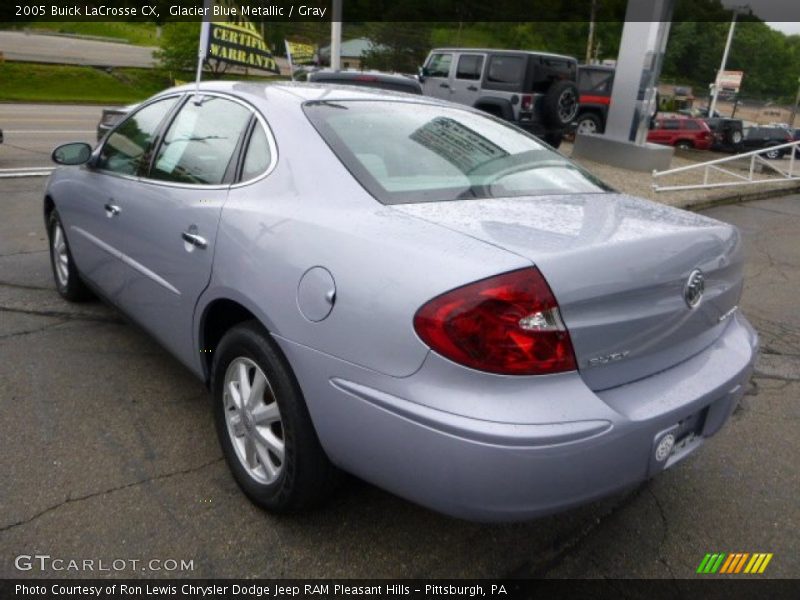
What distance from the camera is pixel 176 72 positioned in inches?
1242

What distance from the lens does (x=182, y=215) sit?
281 cm

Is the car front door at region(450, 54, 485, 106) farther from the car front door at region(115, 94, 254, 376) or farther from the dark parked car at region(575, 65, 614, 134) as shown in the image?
the car front door at region(115, 94, 254, 376)

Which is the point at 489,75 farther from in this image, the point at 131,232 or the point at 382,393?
the point at 382,393

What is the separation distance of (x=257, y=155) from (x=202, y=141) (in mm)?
500

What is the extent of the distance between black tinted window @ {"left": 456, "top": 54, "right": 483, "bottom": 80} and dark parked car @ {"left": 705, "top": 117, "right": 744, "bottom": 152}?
18.2 m

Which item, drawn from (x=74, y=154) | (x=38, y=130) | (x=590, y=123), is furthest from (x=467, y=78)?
(x=74, y=154)

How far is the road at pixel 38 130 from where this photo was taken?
1102cm

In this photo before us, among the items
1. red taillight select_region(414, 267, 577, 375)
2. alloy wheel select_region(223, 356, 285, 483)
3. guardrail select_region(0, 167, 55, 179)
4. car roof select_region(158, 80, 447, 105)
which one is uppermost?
car roof select_region(158, 80, 447, 105)

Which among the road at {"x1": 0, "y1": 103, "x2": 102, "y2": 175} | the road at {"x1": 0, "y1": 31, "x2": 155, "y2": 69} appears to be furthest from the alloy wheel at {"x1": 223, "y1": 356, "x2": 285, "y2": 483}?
the road at {"x1": 0, "y1": 31, "x2": 155, "y2": 69}

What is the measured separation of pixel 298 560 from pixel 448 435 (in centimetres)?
86

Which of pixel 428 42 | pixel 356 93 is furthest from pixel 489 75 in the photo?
pixel 428 42

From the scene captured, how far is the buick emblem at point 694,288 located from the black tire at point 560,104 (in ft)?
38.7

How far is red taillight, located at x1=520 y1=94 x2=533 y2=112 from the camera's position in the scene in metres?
13.5

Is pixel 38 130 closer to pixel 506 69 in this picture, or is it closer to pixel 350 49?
pixel 506 69
